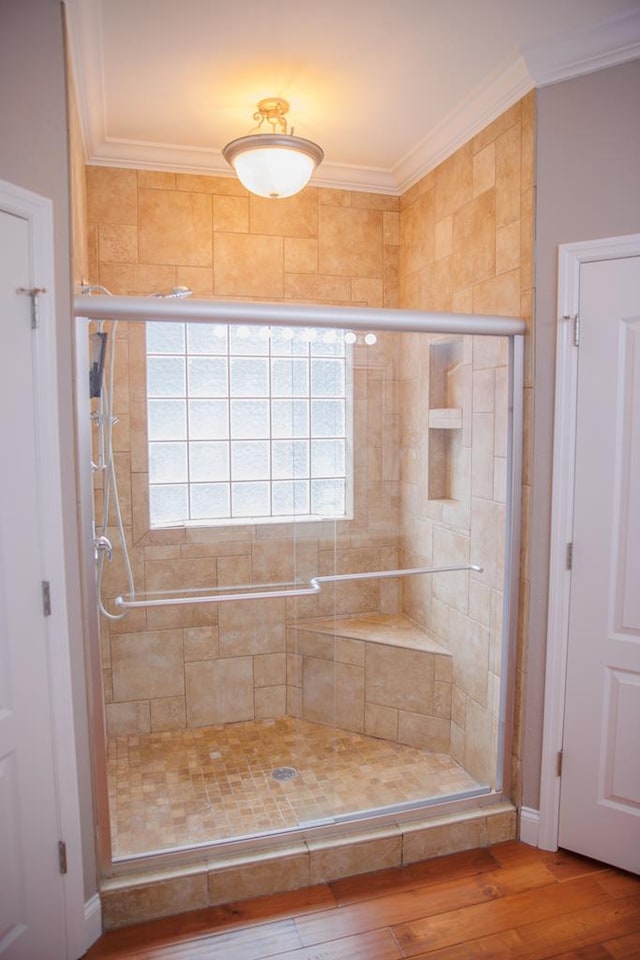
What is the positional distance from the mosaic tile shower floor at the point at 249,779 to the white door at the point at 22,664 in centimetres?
37

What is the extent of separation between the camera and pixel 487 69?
2.27 metres

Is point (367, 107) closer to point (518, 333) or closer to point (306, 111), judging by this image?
point (306, 111)

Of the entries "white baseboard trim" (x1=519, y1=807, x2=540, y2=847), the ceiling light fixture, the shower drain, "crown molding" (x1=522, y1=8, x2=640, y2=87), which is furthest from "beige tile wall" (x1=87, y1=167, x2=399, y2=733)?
"crown molding" (x1=522, y1=8, x2=640, y2=87)

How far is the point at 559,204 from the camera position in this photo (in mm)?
2182

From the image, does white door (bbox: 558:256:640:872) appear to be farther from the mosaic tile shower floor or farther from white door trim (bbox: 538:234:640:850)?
the mosaic tile shower floor

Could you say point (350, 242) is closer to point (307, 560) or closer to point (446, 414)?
point (446, 414)

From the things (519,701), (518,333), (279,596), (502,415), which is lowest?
(519,701)

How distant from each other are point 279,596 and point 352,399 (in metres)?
0.81

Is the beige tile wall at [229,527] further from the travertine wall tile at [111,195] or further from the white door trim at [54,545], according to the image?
the white door trim at [54,545]

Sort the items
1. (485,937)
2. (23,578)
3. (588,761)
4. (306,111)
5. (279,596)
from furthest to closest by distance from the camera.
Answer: (306,111), (279,596), (588,761), (485,937), (23,578)

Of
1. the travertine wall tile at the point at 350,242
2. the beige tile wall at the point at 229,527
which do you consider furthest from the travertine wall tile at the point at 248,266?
the travertine wall tile at the point at 350,242

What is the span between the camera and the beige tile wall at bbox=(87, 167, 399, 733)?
2.31 m

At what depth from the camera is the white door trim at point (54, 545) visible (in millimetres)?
1693

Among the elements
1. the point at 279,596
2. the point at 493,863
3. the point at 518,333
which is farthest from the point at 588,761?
the point at 518,333
